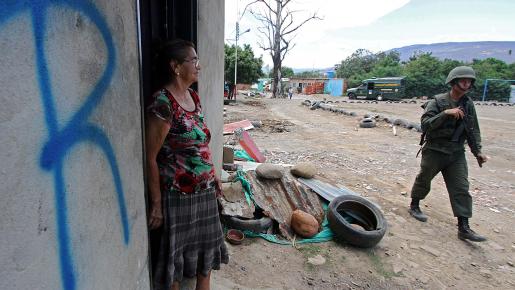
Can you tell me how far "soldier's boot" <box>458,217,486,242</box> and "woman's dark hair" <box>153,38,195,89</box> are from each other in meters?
3.73

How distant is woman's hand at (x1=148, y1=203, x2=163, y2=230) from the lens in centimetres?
184

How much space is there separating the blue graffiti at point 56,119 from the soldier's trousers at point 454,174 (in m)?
3.89

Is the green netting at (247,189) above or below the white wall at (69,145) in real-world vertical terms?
below

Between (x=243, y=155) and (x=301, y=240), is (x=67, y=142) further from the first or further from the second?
(x=243, y=155)

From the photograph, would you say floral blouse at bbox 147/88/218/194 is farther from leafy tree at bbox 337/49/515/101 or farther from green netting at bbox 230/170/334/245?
leafy tree at bbox 337/49/515/101

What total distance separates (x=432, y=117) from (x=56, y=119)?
4.05m

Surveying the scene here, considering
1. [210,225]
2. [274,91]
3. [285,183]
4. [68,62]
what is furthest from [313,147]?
[274,91]

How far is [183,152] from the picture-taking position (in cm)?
185

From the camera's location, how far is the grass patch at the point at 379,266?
3012 millimetres

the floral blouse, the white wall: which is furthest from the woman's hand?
the white wall

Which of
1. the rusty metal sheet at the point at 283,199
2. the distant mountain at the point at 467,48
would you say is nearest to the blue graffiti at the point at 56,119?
the rusty metal sheet at the point at 283,199

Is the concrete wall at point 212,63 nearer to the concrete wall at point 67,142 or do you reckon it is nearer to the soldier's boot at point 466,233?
the concrete wall at point 67,142

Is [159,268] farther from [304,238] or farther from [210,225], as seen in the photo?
[304,238]

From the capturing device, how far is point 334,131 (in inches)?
462
